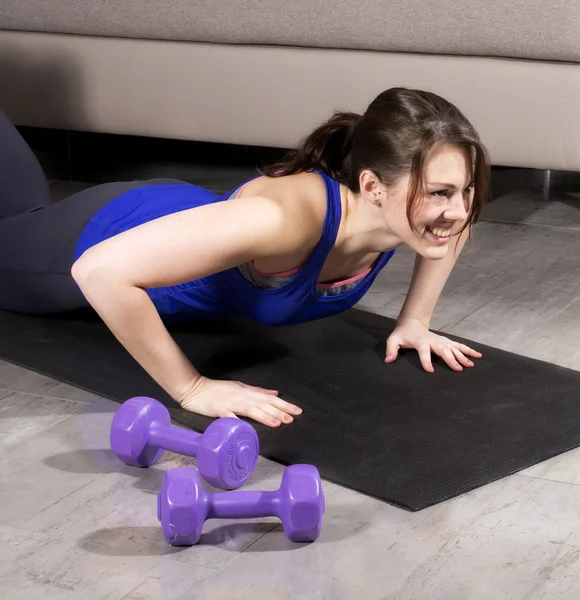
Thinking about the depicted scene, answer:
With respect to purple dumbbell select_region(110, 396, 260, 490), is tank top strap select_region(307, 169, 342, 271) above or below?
above

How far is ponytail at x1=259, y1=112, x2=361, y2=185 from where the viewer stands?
161 centimetres

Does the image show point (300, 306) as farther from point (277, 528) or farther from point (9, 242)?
point (9, 242)

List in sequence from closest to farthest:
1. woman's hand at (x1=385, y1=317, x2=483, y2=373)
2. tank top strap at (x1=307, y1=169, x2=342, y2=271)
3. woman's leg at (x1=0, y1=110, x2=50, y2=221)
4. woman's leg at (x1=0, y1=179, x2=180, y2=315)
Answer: tank top strap at (x1=307, y1=169, x2=342, y2=271)
woman's hand at (x1=385, y1=317, x2=483, y2=373)
woman's leg at (x1=0, y1=179, x2=180, y2=315)
woman's leg at (x1=0, y1=110, x2=50, y2=221)

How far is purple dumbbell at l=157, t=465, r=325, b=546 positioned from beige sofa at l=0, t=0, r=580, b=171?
53.7 inches

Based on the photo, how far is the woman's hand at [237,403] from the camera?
154cm

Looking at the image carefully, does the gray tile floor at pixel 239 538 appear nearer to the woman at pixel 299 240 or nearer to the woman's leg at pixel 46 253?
the woman at pixel 299 240

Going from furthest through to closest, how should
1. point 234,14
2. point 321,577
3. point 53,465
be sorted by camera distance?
point 234,14 < point 53,465 < point 321,577

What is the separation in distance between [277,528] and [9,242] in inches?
37.5

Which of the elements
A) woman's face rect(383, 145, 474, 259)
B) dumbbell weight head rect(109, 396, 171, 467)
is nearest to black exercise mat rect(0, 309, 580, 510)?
dumbbell weight head rect(109, 396, 171, 467)

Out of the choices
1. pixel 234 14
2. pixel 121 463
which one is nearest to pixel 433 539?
pixel 121 463

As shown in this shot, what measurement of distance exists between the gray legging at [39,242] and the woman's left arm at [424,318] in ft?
1.77

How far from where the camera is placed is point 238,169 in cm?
310

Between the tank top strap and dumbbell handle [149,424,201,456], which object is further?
the tank top strap

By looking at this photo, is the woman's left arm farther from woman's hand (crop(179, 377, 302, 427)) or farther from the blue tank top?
woman's hand (crop(179, 377, 302, 427))
